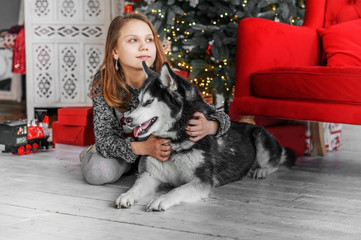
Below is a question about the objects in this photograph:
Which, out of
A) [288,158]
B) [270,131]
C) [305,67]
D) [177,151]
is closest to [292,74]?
[305,67]

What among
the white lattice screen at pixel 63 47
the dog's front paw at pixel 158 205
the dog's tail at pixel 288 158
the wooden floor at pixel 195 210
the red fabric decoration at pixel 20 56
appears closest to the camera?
the wooden floor at pixel 195 210

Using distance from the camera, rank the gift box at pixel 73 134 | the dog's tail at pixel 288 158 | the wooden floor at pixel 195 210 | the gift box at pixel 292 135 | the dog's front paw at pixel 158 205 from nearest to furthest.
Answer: the wooden floor at pixel 195 210, the dog's front paw at pixel 158 205, the dog's tail at pixel 288 158, the gift box at pixel 292 135, the gift box at pixel 73 134

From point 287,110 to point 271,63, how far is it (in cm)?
33

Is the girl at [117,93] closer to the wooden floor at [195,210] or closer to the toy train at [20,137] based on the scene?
the wooden floor at [195,210]

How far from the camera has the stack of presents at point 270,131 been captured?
3.05 metres

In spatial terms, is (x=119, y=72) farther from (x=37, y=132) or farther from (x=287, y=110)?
(x=37, y=132)

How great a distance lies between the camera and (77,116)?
354 centimetres

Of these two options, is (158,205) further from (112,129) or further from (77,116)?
(77,116)

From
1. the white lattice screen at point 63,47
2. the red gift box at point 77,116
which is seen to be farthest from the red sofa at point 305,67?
the white lattice screen at point 63,47

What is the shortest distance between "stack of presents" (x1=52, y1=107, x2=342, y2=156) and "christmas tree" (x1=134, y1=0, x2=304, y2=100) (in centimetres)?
59

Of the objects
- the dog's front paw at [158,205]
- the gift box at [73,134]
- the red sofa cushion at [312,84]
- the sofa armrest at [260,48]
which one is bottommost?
the gift box at [73,134]

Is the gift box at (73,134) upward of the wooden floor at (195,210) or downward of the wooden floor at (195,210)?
downward

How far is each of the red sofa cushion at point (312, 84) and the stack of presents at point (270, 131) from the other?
1.48ft

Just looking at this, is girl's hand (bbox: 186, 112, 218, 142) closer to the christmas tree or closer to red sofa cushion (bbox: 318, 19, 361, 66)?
red sofa cushion (bbox: 318, 19, 361, 66)
